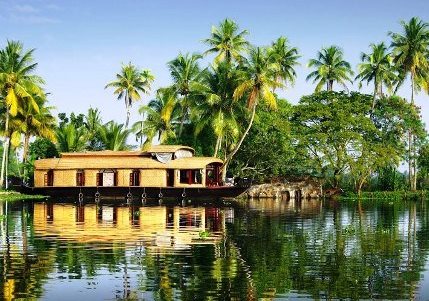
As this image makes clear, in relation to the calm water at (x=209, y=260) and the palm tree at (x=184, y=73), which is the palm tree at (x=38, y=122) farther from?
the calm water at (x=209, y=260)

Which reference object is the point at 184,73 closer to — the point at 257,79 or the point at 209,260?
the point at 257,79

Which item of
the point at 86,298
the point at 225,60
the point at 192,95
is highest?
the point at 225,60

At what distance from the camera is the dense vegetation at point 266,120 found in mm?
41844

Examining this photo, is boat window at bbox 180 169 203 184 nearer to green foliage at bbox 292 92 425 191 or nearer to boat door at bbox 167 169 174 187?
boat door at bbox 167 169 174 187

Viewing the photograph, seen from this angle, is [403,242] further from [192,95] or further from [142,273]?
[192,95]

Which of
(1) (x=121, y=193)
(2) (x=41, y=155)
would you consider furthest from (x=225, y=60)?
(2) (x=41, y=155)

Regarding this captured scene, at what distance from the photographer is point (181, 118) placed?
4709 cm

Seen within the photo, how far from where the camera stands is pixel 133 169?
1554 inches

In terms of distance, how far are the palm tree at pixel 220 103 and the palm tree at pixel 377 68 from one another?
613 inches

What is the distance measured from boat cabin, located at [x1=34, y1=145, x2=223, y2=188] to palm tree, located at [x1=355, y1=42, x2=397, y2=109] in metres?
19.2

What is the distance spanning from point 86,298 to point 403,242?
34.7ft

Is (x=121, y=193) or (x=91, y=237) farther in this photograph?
(x=121, y=193)

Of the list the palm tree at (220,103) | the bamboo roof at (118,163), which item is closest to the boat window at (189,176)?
the bamboo roof at (118,163)

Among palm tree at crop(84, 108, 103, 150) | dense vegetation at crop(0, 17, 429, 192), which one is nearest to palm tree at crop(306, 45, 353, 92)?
dense vegetation at crop(0, 17, 429, 192)
